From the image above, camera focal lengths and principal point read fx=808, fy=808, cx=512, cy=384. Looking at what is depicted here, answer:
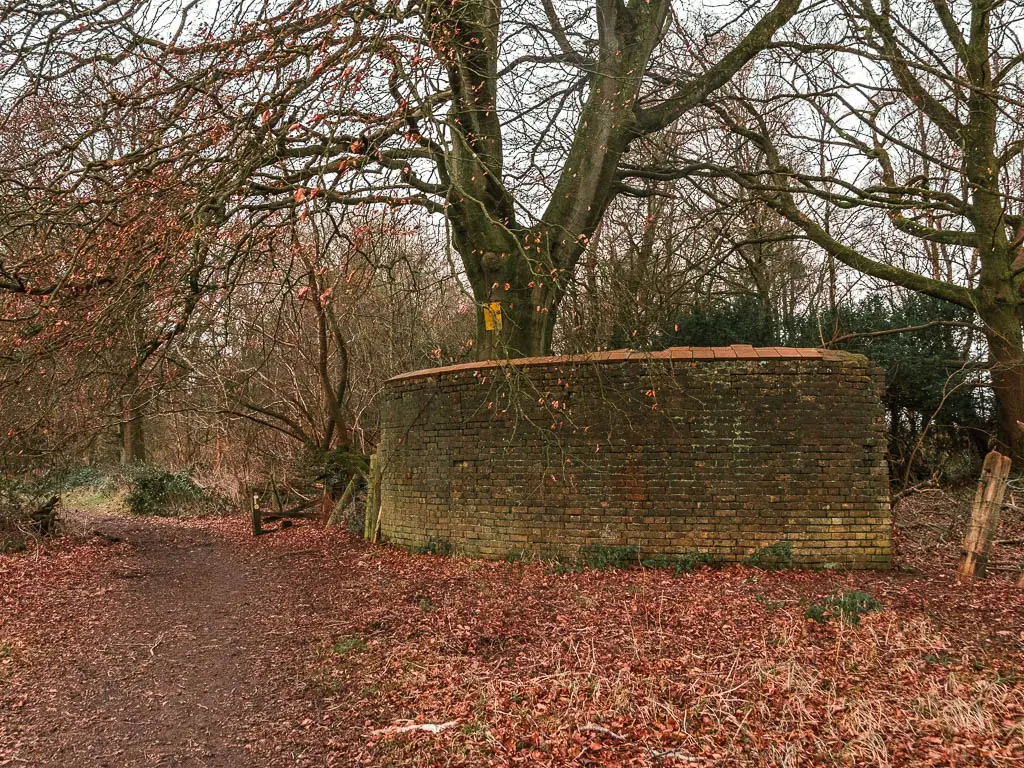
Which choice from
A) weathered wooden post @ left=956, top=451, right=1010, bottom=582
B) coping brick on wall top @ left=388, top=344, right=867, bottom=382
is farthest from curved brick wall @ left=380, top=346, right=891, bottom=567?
weathered wooden post @ left=956, top=451, right=1010, bottom=582

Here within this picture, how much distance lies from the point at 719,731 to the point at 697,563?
14.1 feet

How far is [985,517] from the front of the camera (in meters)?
7.94

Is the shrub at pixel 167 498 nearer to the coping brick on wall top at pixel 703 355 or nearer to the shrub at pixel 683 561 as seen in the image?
the coping brick on wall top at pixel 703 355

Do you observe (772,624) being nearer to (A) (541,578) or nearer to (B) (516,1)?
(A) (541,578)

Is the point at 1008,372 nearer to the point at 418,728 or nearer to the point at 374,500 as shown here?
the point at 374,500

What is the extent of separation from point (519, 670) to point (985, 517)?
5.11 meters

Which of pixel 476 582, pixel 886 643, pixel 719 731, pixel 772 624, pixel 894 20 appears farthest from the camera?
pixel 894 20

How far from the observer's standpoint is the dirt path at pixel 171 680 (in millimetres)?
4859

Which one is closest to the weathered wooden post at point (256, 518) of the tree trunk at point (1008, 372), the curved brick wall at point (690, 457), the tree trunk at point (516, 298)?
the curved brick wall at point (690, 457)

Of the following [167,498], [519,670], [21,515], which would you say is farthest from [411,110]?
[167,498]

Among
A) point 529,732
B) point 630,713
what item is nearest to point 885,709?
point 630,713

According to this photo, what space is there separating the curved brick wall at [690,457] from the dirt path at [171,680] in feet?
9.64

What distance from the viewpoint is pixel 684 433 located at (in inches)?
358

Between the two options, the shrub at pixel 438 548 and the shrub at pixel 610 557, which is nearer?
the shrub at pixel 610 557
